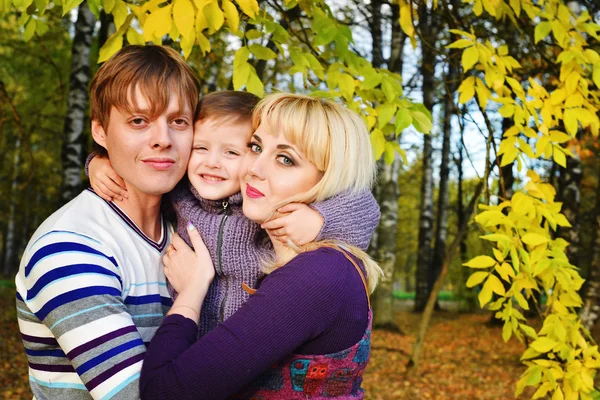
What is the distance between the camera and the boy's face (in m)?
2.29

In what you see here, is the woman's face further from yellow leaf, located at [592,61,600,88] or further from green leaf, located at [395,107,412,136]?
yellow leaf, located at [592,61,600,88]

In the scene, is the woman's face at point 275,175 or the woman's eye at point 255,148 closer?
the woman's face at point 275,175

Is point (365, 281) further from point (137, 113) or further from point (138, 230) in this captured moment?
point (137, 113)

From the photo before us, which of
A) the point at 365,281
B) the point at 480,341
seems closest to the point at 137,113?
the point at 365,281

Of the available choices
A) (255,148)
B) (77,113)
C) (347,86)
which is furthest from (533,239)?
(77,113)

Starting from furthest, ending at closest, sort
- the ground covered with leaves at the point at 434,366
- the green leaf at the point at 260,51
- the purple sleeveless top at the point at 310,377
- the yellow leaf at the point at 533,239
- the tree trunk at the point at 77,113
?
the ground covered with leaves at the point at 434,366, the tree trunk at the point at 77,113, the yellow leaf at the point at 533,239, the green leaf at the point at 260,51, the purple sleeveless top at the point at 310,377

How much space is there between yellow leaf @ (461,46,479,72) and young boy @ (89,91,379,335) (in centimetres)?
105

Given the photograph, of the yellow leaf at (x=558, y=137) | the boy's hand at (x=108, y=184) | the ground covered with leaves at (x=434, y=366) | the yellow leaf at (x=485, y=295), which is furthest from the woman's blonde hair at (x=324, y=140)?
the ground covered with leaves at (x=434, y=366)

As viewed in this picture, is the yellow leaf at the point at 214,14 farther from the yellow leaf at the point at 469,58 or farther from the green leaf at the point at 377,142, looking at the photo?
the yellow leaf at the point at 469,58

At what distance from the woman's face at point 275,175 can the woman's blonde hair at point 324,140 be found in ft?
0.08

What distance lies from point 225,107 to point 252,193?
442mm

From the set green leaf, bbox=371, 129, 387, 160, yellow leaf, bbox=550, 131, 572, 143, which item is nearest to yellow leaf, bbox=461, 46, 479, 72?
green leaf, bbox=371, 129, 387, 160

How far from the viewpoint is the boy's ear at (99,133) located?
7.34ft

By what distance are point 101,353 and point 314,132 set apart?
1.01m
